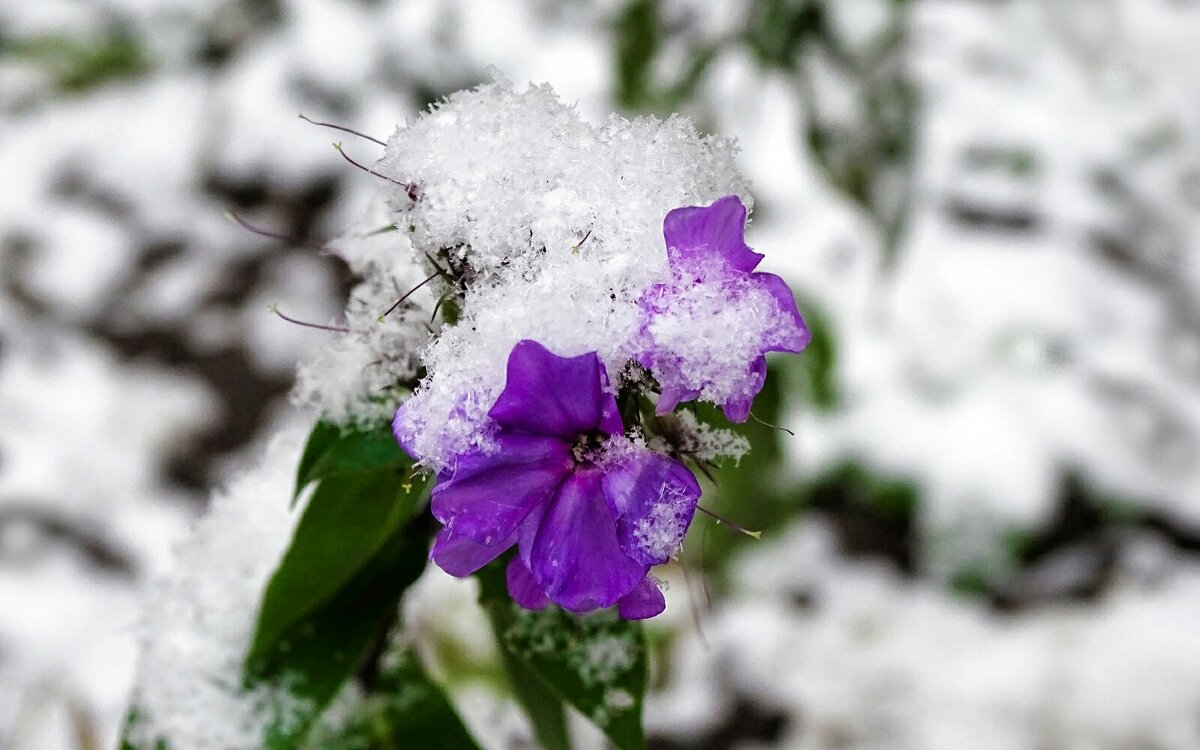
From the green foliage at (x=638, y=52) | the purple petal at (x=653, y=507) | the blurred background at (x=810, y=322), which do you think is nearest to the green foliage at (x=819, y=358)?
the blurred background at (x=810, y=322)

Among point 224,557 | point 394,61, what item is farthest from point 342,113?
point 224,557

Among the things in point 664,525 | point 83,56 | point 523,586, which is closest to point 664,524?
point 664,525

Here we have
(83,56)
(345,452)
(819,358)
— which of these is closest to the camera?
(345,452)

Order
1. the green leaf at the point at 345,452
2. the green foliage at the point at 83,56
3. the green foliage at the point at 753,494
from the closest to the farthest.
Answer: the green leaf at the point at 345,452 < the green foliage at the point at 753,494 < the green foliage at the point at 83,56

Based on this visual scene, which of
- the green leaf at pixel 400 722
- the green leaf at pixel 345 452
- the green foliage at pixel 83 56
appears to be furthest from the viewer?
the green foliage at pixel 83 56

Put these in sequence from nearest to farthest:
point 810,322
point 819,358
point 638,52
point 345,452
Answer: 1. point 345,452
2. point 810,322
3. point 819,358
4. point 638,52

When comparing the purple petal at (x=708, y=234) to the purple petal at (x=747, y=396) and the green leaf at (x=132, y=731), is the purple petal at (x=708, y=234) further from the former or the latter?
the green leaf at (x=132, y=731)

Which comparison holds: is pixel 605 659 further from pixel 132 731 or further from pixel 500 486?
pixel 132 731
